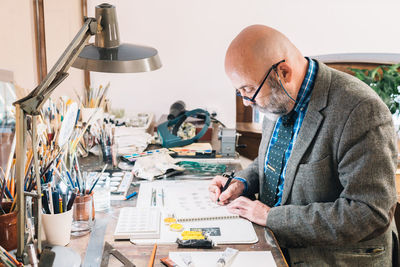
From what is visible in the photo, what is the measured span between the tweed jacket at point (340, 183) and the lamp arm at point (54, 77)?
0.86 meters

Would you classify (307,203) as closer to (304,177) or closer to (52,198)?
(304,177)

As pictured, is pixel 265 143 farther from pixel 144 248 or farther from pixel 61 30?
pixel 61 30

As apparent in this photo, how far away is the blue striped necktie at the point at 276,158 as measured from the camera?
1735 millimetres

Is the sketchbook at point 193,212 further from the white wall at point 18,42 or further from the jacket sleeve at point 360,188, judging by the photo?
the white wall at point 18,42

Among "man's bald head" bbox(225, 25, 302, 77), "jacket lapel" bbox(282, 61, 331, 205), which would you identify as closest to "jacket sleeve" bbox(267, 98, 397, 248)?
"jacket lapel" bbox(282, 61, 331, 205)

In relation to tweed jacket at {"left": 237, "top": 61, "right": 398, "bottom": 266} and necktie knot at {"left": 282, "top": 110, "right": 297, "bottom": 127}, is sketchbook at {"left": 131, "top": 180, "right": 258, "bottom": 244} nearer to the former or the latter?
tweed jacket at {"left": 237, "top": 61, "right": 398, "bottom": 266}

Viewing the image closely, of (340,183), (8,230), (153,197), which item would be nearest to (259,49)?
(340,183)

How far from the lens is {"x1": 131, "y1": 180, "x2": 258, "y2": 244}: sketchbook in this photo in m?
1.43

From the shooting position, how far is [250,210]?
5.19 ft

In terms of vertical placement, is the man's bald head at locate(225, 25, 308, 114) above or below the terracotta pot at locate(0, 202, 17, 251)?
above

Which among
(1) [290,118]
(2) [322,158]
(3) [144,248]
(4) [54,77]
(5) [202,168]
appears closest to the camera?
(4) [54,77]

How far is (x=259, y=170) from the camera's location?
1.91 metres

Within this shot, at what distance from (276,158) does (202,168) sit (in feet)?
1.70

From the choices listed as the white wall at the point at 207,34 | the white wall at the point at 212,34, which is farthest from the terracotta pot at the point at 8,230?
the white wall at the point at 212,34
